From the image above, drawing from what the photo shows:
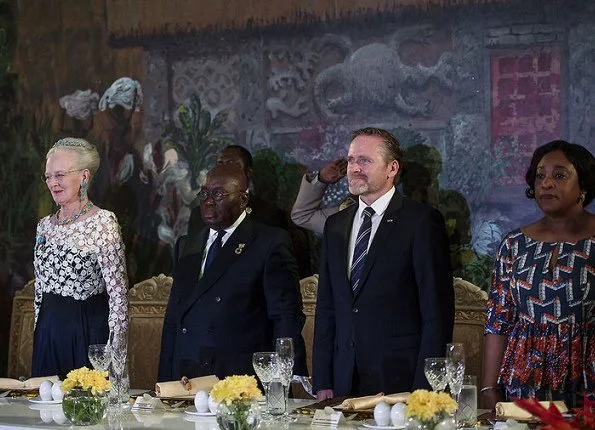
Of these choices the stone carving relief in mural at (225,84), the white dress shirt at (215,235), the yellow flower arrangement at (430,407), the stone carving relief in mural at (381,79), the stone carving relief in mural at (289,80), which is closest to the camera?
the yellow flower arrangement at (430,407)

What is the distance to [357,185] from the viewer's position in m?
4.54

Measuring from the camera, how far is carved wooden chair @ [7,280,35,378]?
736 cm

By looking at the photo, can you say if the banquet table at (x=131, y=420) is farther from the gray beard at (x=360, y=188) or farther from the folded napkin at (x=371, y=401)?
the gray beard at (x=360, y=188)

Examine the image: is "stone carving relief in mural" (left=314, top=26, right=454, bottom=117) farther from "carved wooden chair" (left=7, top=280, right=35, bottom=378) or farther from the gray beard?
"carved wooden chair" (left=7, top=280, right=35, bottom=378)

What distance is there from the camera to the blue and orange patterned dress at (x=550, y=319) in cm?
424

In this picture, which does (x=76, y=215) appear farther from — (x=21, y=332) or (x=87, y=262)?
(x=21, y=332)

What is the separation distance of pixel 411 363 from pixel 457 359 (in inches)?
36.4

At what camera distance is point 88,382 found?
3725 mm

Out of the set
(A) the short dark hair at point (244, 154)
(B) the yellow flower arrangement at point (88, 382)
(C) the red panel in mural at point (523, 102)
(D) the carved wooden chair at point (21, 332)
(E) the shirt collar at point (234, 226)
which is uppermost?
(C) the red panel in mural at point (523, 102)

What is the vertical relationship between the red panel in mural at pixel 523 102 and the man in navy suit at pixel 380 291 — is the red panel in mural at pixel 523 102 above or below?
above

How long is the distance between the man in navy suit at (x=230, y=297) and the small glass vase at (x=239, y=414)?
1.36 meters

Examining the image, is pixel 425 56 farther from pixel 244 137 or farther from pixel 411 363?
pixel 411 363

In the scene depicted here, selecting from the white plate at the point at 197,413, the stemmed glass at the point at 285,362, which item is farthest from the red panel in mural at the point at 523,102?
the white plate at the point at 197,413

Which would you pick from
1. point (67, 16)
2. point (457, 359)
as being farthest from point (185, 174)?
point (457, 359)
